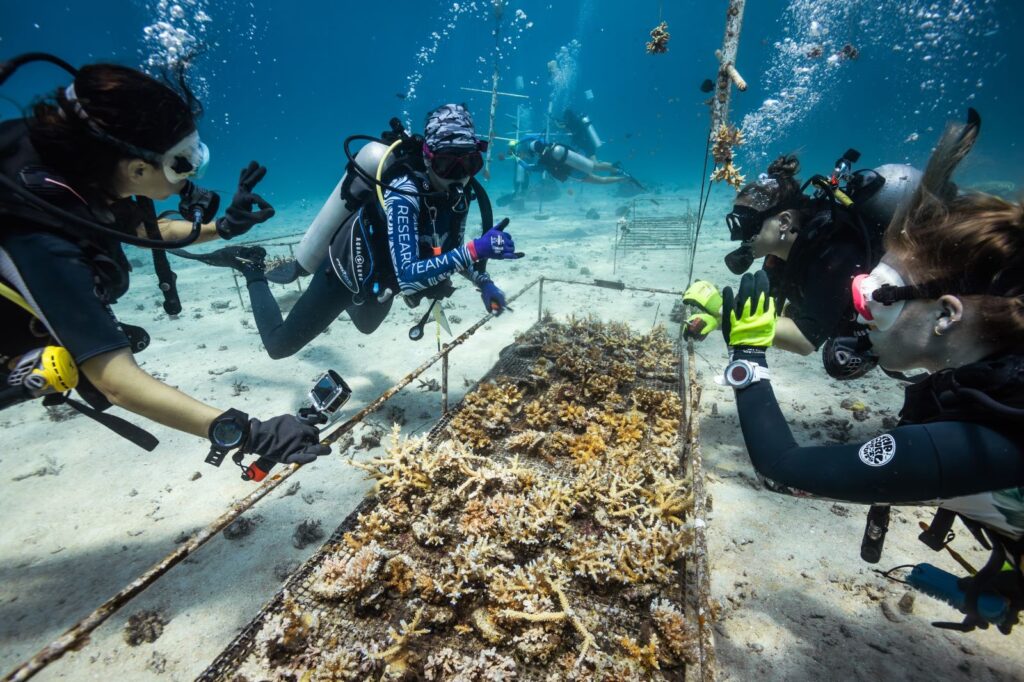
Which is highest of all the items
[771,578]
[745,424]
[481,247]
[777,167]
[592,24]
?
[592,24]

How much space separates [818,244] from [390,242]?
4.28 m

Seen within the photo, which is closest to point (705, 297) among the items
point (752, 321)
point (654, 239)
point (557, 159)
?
point (752, 321)

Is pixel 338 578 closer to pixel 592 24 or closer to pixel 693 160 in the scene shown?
pixel 693 160

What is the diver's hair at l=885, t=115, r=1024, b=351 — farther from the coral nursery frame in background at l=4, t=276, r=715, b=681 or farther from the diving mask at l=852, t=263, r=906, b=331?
the coral nursery frame in background at l=4, t=276, r=715, b=681

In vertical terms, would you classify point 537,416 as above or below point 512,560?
above

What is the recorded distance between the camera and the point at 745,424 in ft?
8.09

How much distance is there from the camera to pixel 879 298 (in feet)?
6.80

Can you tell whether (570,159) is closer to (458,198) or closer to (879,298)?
(458,198)

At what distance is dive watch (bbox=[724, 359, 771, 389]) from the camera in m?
2.55

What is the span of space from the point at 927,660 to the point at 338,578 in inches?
175

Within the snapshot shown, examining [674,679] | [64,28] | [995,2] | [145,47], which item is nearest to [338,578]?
[674,679]

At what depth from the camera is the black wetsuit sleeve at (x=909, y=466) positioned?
5.30 feet

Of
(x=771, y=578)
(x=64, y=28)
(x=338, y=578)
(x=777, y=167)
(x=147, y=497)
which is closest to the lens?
(x=338, y=578)

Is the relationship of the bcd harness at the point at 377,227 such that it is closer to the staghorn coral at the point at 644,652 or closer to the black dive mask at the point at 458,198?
the black dive mask at the point at 458,198
